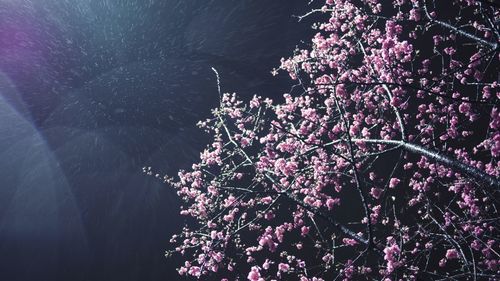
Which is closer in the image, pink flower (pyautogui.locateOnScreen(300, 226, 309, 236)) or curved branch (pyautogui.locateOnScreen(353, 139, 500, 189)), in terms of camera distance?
curved branch (pyautogui.locateOnScreen(353, 139, 500, 189))


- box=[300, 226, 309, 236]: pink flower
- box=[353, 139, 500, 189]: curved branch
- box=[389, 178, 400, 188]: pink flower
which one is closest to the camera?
box=[353, 139, 500, 189]: curved branch

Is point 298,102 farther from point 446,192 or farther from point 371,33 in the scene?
point 446,192

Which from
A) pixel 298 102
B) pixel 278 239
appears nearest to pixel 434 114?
pixel 298 102

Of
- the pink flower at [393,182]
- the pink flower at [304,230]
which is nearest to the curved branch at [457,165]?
the pink flower at [393,182]

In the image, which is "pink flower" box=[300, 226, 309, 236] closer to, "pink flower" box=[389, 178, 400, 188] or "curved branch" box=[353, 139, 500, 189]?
"pink flower" box=[389, 178, 400, 188]

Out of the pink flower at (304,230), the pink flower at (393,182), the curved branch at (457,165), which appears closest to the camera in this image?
the curved branch at (457,165)

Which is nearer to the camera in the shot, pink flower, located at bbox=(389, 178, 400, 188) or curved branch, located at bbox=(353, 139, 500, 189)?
curved branch, located at bbox=(353, 139, 500, 189)

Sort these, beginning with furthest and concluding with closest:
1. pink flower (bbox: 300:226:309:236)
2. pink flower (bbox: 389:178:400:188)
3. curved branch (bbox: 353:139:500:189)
A: pink flower (bbox: 300:226:309:236), pink flower (bbox: 389:178:400:188), curved branch (bbox: 353:139:500:189)

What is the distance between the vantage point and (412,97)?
784 cm

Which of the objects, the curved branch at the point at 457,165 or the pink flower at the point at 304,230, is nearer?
the curved branch at the point at 457,165

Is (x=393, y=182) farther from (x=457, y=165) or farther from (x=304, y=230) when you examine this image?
(x=457, y=165)

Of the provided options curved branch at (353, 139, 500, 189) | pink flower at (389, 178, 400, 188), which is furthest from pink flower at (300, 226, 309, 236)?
curved branch at (353, 139, 500, 189)

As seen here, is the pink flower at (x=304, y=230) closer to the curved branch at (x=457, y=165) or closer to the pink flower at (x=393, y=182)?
the pink flower at (x=393, y=182)

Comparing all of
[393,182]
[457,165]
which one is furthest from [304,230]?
[457,165]
